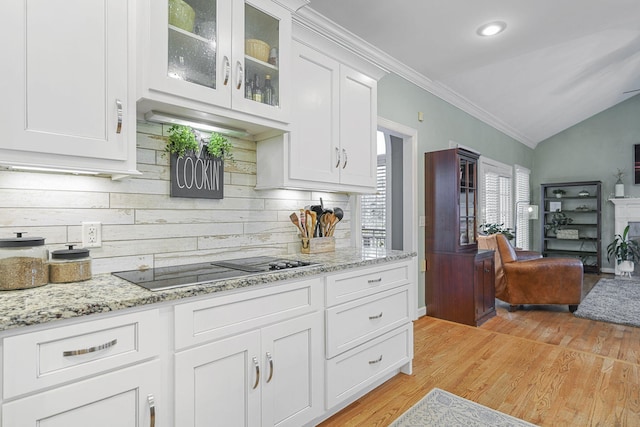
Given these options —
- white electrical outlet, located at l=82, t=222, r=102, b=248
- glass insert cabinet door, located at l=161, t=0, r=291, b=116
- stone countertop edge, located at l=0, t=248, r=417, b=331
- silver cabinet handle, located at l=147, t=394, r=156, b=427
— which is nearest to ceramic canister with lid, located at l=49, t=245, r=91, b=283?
stone countertop edge, located at l=0, t=248, r=417, b=331

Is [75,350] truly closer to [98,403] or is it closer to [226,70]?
[98,403]

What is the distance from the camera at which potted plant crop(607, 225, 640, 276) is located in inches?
256

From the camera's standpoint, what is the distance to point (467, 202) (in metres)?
3.90

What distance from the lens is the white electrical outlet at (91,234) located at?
161 cm

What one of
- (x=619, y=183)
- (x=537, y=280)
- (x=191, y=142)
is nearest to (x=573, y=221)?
(x=619, y=183)

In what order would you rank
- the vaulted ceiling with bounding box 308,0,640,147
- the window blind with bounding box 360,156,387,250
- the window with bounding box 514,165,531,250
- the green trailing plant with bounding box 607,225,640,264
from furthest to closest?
the window with bounding box 514,165,531,250 → the green trailing plant with bounding box 607,225,640,264 → the window blind with bounding box 360,156,387,250 → the vaulted ceiling with bounding box 308,0,640,147

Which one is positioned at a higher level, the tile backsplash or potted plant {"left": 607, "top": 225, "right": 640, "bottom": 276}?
the tile backsplash

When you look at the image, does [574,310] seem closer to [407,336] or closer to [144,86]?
[407,336]

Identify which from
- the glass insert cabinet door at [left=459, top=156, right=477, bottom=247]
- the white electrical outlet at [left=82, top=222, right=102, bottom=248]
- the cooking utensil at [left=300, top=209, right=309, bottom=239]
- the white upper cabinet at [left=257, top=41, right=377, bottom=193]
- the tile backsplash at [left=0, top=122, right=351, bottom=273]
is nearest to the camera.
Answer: the tile backsplash at [left=0, top=122, right=351, bottom=273]

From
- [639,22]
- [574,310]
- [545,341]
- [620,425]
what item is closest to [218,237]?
[620,425]

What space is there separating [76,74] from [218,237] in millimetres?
1058

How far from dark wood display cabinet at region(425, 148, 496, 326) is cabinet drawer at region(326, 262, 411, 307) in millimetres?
1476

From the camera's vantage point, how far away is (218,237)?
2.10 meters

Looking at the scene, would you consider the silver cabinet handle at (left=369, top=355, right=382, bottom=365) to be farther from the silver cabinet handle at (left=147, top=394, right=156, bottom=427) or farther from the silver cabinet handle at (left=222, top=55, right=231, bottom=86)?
the silver cabinet handle at (left=222, top=55, right=231, bottom=86)
